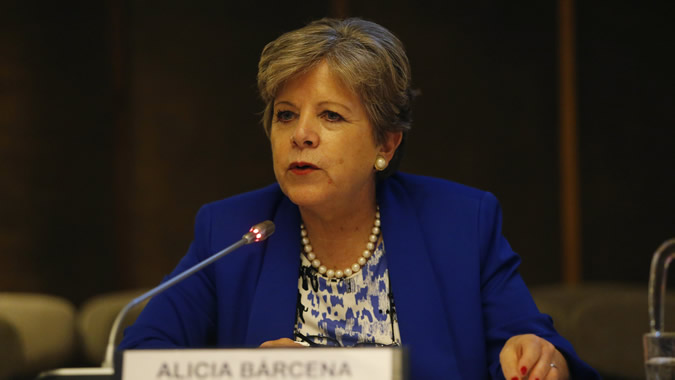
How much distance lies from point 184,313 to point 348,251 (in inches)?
15.8

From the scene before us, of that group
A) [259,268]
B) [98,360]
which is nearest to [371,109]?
[259,268]

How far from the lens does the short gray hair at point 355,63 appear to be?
1.64 meters

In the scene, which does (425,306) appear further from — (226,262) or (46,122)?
Answer: (46,122)

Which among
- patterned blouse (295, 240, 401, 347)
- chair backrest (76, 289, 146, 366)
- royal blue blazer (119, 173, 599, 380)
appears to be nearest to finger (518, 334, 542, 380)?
royal blue blazer (119, 173, 599, 380)

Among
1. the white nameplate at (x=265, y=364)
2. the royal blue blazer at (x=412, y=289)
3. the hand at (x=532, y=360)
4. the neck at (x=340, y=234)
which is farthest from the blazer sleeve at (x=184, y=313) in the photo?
the hand at (x=532, y=360)

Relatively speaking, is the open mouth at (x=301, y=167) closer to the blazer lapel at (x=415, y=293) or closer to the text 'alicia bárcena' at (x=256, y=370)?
the blazer lapel at (x=415, y=293)

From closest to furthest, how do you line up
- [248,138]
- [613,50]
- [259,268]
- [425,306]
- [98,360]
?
[425,306], [259,268], [98,360], [613,50], [248,138]

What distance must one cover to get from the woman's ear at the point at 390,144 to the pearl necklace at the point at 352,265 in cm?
15

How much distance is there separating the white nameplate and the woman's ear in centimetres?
84

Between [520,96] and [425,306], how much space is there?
230cm

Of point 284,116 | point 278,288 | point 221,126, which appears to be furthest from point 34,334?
point 284,116

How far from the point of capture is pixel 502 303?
1.62 meters

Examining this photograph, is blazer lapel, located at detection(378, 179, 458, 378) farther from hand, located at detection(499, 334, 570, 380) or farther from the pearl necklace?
hand, located at detection(499, 334, 570, 380)

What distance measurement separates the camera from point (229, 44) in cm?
373
